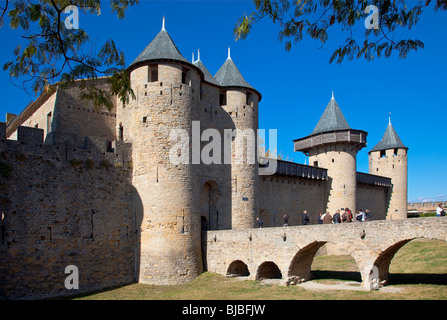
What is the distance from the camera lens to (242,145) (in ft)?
72.7

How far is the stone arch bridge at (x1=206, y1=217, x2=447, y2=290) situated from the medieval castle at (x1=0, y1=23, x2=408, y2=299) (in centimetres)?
134

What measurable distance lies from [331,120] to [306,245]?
15.3m

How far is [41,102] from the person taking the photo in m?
20.7

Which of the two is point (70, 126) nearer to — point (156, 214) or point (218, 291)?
point (156, 214)

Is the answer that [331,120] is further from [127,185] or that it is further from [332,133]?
[127,185]

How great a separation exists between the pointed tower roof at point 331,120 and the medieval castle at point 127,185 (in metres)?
6.53

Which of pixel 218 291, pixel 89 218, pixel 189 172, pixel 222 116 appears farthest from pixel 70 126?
pixel 218 291

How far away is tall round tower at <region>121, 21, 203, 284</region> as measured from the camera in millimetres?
18266

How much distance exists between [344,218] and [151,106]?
34.0 ft

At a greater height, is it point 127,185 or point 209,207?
point 127,185

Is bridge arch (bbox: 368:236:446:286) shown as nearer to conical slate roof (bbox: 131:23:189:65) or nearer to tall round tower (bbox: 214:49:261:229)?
tall round tower (bbox: 214:49:261:229)

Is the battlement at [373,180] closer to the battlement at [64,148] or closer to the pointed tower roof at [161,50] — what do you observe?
→ the pointed tower roof at [161,50]

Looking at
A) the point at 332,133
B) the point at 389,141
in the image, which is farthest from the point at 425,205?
the point at 332,133

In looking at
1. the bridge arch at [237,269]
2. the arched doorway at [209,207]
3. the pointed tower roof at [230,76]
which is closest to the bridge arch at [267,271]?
the bridge arch at [237,269]
